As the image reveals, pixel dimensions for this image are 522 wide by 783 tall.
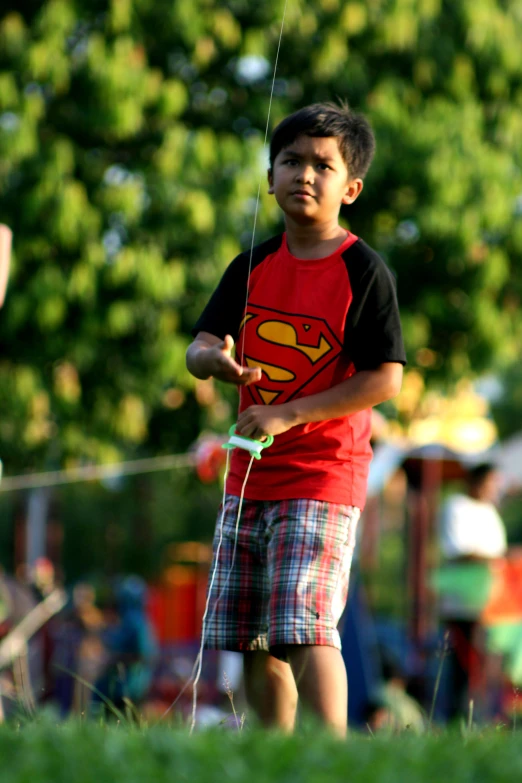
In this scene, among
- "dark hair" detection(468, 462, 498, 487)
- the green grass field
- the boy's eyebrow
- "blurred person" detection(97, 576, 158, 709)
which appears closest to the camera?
the green grass field

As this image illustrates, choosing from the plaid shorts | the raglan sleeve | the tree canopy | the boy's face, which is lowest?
the plaid shorts

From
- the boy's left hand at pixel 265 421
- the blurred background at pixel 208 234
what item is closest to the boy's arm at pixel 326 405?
the boy's left hand at pixel 265 421

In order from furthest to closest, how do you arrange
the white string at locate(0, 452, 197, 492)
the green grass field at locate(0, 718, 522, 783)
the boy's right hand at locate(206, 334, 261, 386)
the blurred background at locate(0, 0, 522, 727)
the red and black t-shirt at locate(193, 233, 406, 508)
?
the white string at locate(0, 452, 197, 492) → the blurred background at locate(0, 0, 522, 727) → the red and black t-shirt at locate(193, 233, 406, 508) → the boy's right hand at locate(206, 334, 261, 386) → the green grass field at locate(0, 718, 522, 783)

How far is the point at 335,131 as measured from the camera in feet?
11.0

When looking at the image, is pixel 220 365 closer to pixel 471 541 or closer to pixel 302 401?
pixel 302 401

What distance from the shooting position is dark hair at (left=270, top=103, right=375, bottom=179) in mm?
3354

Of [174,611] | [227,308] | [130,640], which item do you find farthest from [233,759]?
[174,611]

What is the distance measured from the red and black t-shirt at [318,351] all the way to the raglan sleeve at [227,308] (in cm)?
8

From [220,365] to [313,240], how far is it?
514mm

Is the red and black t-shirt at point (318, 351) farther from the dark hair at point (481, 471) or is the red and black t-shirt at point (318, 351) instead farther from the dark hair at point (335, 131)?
the dark hair at point (481, 471)

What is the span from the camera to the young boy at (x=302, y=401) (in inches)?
123

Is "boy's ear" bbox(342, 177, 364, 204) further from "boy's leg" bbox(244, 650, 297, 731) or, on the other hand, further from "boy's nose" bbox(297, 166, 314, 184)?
"boy's leg" bbox(244, 650, 297, 731)

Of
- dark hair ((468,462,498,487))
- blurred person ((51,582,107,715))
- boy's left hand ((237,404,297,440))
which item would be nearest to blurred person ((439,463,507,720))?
dark hair ((468,462,498,487))

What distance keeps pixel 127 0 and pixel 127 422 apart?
3.05 m
